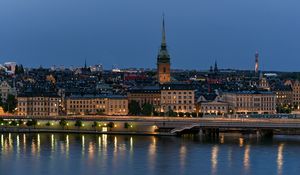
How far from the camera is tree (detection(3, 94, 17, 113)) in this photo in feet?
121

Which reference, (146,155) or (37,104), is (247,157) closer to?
(146,155)

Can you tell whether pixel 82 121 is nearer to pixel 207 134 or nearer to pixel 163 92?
pixel 207 134

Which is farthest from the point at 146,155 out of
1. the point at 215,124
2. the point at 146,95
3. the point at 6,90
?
the point at 6,90

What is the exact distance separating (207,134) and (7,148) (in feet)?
24.2

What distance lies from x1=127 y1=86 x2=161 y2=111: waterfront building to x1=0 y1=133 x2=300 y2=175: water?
37.0 ft

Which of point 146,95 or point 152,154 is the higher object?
point 146,95

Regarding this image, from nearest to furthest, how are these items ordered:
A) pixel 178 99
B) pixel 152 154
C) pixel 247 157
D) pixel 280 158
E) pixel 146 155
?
pixel 280 158
pixel 247 157
pixel 146 155
pixel 152 154
pixel 178 99

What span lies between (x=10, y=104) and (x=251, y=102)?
30.5 ft

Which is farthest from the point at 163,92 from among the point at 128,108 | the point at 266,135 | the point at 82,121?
the point at 266,135

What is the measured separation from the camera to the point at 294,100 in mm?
45438

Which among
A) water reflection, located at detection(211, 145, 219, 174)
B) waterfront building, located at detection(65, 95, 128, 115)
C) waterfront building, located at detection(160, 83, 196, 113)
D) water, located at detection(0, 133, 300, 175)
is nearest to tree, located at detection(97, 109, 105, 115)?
waterfront building, located at detection(65, 95, 128, 115)

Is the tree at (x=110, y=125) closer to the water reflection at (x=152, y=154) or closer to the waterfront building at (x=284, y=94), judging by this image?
the water reflection at (x=152, y=154)

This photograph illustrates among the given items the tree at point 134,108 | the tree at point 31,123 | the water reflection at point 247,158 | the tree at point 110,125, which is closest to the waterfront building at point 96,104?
the tree at point 134,108

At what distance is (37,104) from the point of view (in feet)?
119
